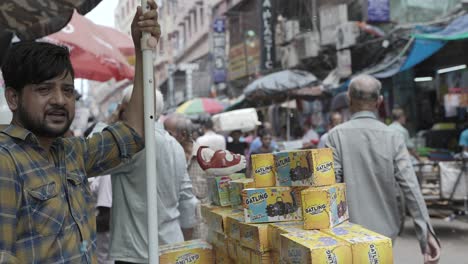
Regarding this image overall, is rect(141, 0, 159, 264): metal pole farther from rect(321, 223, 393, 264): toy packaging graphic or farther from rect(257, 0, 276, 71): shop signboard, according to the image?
rect(257, 0, 276, 71): shop signboard

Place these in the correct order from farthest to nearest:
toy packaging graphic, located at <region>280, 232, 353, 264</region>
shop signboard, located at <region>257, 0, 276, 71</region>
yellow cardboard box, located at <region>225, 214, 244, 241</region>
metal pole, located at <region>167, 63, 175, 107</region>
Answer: metal pole, located at <region>167, 63, 175, 107</region> < shop signboard, located at <region>257, 0, 276, 71</region> < yellow cardboard box, located at <region>225, 214, 244, 241</region> < toy packaging graphic, located at <region>280, 232, 353, 264</region>

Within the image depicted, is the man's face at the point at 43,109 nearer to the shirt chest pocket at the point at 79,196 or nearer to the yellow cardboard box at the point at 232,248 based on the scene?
the shirt chest pocket at the point at 79,196

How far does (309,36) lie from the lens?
57.7 ft

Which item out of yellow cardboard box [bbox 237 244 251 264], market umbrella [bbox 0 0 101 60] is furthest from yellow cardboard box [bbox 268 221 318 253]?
market umbrella [bbox 0 0 101 60]

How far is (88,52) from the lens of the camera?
20.5 feet

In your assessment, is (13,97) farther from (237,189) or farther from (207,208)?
(207,208)

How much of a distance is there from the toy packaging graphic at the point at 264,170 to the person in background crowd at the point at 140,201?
A: 0.78 metres

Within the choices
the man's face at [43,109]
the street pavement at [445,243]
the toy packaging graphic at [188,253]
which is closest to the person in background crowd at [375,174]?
the toy packaging graphic at [188,253]

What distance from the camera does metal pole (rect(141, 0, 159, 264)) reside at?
2096 mm

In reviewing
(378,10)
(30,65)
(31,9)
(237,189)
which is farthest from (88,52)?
(378,10)

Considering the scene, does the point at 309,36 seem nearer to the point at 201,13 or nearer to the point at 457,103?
the point at 457,103

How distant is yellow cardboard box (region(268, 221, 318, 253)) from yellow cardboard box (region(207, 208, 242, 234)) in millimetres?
405

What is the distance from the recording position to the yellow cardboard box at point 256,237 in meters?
2.45

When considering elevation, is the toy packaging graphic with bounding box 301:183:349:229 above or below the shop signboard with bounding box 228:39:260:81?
below
